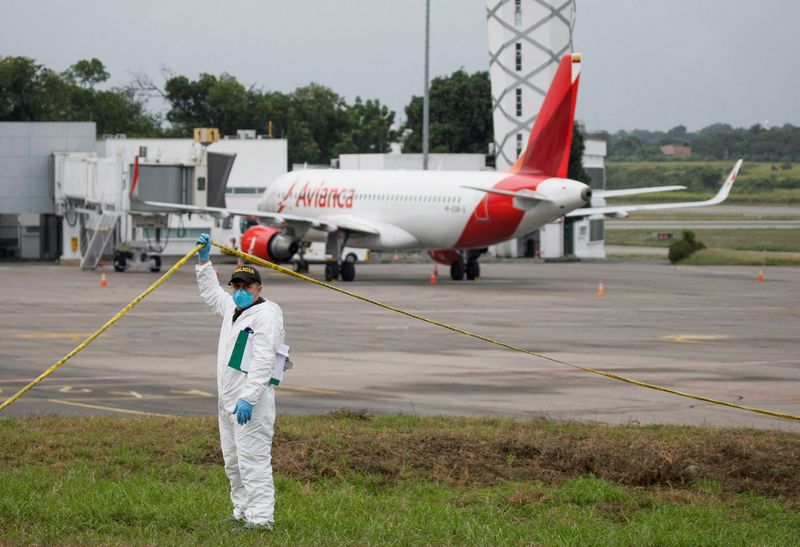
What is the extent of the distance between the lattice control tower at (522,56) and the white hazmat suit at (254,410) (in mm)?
73259

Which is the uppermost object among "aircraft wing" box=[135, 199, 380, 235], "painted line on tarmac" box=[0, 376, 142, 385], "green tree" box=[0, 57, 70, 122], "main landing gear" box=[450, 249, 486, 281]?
"green tree" box=[0, 57, 70, 122]

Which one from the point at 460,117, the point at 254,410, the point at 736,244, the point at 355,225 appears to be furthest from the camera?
the point at 460,117

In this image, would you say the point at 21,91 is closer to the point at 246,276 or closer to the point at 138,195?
the point at 138,195

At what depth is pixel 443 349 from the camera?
26.9 m

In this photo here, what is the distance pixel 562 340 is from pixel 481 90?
87.1 m

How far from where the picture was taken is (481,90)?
375 feet

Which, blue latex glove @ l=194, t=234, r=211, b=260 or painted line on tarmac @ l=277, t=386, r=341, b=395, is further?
painted line on tarmac @ l=277, t=386, r=341, b=395

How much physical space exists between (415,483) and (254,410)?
257 centimetres

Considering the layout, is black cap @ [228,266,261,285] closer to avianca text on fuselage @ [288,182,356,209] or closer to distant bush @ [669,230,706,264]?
avianca text on fuselage @ [288,182,356,209]

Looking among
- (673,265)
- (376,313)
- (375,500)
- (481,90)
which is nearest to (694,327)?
(376,313)

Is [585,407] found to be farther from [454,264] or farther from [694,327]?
[454,264]

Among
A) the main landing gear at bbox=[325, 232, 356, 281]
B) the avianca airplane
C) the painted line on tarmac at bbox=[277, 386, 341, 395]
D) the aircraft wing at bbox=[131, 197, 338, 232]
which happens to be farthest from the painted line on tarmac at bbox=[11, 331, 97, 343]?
the aircraft wing at bbox=[131, 197, 338, 232]

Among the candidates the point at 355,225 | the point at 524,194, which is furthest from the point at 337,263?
the point at 524,194

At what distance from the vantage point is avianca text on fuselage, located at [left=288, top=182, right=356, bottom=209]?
49000mm
